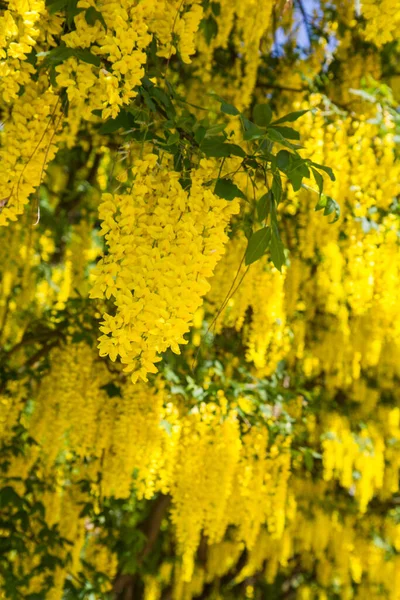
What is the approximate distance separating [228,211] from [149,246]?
220 mm

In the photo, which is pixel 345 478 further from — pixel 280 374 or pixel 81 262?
pixel 81 262

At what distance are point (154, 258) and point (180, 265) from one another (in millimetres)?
57

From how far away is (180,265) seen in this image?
5.52ft

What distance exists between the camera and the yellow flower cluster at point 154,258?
1.62 m

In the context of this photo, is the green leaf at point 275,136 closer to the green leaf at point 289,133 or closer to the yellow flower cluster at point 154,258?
the green leaf at point 289,133

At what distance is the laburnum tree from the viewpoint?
171cm

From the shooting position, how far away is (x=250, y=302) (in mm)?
3625

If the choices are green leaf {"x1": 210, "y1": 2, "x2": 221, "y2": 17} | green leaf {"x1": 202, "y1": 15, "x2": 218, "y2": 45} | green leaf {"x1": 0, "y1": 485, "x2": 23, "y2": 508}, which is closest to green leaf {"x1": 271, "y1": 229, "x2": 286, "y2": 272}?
green leaf {"x1": 210, "y1": 2, "x2": 221, "y2": 17}

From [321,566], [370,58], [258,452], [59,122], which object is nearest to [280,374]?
[258,452]

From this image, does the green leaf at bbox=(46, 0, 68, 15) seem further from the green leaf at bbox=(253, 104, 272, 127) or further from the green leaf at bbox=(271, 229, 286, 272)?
the green leaf at bbox=(271, 229, 286, 272)

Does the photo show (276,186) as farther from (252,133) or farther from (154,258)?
(154,258)

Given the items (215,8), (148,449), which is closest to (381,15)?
(215,8)

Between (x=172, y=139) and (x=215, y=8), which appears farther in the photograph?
(x=215, y=8)

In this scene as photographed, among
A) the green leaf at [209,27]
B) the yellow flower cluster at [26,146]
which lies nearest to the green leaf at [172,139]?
the yellow flower cluster at [26,146]
